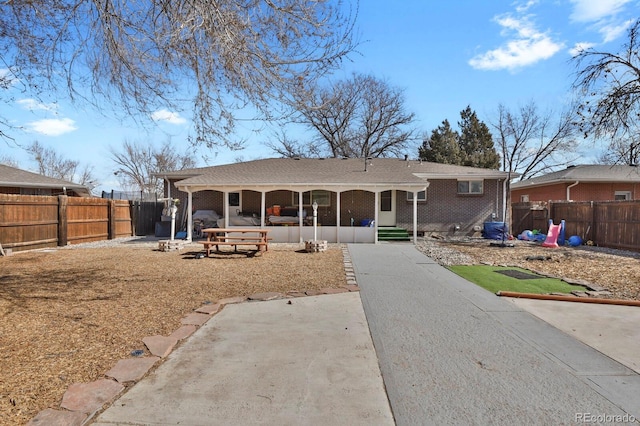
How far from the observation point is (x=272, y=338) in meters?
4.52

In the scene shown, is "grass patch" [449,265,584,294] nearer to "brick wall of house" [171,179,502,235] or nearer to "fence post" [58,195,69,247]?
"brick wall of house" [171,179,502,235]

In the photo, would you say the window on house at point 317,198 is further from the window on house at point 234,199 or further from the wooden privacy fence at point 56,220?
the wooden privacy fence at point 56,220

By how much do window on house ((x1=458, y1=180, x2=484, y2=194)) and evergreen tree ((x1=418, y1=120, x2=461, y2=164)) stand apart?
18348 millimetres

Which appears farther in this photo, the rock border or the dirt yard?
the dirt yard

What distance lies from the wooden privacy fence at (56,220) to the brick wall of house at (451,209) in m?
12.9

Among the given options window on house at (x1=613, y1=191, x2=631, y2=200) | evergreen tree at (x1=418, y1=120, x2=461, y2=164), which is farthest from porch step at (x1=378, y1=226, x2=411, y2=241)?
evergreen tree at (x1=418, y1=120, x2=461, y2=164)

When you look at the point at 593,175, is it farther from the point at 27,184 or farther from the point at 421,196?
the point at 27,184

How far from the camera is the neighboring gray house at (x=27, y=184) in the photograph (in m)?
18.4

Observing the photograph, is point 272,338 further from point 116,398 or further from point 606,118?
point 606,118

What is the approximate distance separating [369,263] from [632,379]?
23.3 ft

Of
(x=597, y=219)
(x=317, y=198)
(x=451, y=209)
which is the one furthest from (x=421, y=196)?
(x=597, y=219)

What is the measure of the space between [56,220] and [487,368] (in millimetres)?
15494

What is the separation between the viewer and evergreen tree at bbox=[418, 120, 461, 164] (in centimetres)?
3625

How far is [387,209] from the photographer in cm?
1862
